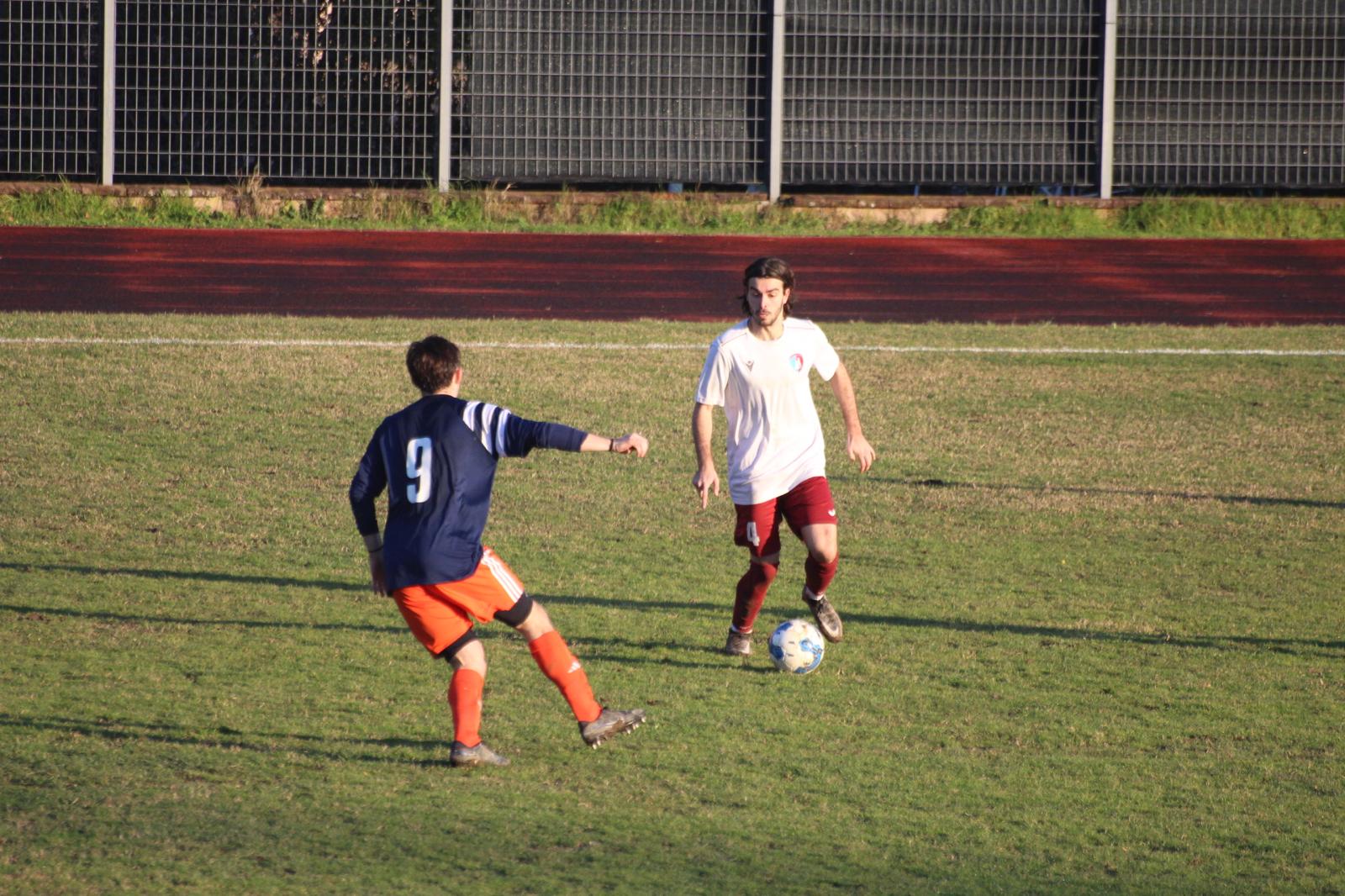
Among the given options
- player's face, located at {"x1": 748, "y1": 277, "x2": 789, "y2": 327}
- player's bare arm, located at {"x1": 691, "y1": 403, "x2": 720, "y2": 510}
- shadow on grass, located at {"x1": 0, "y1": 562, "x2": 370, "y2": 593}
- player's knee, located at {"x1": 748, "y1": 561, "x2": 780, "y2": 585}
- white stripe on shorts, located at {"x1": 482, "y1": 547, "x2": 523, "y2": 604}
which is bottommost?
shadow on grass, located at {"x1": 0, "y1": 562, "x2": 370, "y2": 593}

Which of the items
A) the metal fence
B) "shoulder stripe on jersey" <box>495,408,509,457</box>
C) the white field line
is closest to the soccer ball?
"shoulder stripe on jersey" <box>495,408,509,457</box>

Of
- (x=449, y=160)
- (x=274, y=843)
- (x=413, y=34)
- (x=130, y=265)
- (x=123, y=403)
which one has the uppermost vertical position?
(x=413, y=34)

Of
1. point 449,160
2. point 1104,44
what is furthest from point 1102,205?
point 449,160

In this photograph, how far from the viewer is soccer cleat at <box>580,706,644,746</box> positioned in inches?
221

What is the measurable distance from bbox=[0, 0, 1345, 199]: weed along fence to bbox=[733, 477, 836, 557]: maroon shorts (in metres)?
15.6

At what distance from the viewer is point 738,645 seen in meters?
7.04

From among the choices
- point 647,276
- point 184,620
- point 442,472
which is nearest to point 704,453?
point 442,472

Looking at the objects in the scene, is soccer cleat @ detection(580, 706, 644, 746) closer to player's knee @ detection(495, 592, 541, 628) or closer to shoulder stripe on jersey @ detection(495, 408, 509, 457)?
player's knee @ detection(495, 592, 541, 628)

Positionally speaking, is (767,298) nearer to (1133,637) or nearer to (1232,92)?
(1133,637)

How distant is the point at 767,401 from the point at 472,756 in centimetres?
223

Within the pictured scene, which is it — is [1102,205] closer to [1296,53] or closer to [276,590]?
[1296,53]

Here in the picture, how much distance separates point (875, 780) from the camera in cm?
544

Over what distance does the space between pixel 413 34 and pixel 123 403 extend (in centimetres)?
1086

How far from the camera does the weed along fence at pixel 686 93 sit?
21672 millimetres
